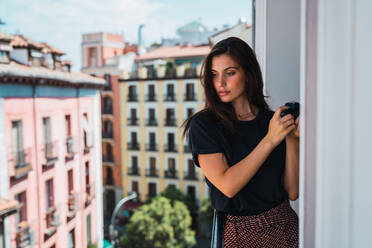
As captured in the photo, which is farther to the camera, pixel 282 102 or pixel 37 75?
pixel 37 75

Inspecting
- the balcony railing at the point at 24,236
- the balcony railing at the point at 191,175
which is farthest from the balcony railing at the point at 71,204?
the balcony railing at the point at 191,175

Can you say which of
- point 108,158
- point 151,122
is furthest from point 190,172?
point 108,158

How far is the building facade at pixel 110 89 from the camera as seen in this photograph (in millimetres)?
9469


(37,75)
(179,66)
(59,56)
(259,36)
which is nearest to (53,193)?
(37,75)

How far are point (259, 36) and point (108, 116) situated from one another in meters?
9.75

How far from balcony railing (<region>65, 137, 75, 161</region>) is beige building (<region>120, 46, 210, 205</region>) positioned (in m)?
4.92

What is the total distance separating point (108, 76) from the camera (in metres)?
9.85

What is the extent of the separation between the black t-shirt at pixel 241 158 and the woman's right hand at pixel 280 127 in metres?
0.08

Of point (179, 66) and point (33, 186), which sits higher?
point (179, 66)

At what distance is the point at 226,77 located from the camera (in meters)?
0.51

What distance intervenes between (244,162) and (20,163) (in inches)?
121

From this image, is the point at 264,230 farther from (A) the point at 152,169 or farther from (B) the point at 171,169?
(A) the point at 152,169

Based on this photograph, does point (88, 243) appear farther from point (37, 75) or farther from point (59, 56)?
point (59, 56)

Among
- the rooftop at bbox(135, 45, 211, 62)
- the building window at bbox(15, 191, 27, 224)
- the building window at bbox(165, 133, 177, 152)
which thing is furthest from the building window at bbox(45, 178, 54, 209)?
the rooftop at bbox(135, 45, 211, 62)
